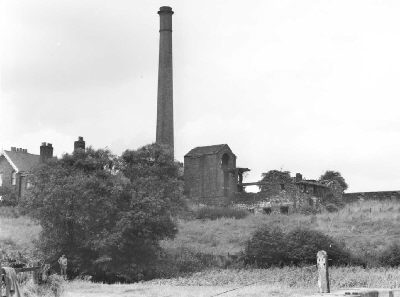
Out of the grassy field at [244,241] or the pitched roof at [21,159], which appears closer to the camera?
the grassy field at [244,241]

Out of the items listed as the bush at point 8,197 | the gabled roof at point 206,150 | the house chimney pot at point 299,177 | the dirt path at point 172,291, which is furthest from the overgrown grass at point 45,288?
the gabled roof at point 206,150

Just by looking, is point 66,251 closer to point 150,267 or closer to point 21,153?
point 150,267

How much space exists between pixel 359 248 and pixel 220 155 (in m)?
26.4

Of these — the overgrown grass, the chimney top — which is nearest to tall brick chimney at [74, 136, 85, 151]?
the chimney top

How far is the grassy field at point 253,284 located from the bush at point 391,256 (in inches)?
96.5

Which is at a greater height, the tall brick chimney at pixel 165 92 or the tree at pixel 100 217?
the tall brick chimney at pixel 165 92

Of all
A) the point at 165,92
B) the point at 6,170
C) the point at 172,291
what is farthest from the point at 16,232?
the point at 165,92

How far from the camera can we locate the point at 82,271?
31922 millimetres

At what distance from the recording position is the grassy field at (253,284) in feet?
72.3

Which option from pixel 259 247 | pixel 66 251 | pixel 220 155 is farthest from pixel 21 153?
pixel 259 247

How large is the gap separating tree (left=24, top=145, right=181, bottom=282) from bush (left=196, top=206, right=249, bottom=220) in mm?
15758

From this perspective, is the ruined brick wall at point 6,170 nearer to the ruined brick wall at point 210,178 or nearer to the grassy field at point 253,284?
the ruined brick wall at point 210,178

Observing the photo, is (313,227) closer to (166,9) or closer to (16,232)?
(16,232)

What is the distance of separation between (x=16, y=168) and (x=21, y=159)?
1.82 metres
